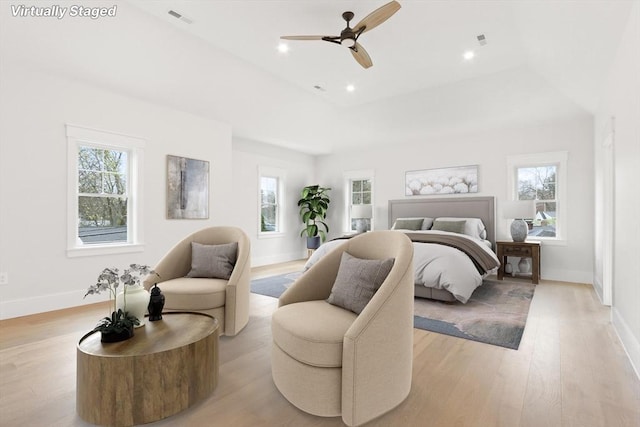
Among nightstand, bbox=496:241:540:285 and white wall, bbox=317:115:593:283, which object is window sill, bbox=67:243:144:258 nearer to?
white wall, bbox=317:115:593:283

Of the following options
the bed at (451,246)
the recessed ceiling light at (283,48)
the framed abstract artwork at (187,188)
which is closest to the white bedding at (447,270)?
the bed at (451,246)

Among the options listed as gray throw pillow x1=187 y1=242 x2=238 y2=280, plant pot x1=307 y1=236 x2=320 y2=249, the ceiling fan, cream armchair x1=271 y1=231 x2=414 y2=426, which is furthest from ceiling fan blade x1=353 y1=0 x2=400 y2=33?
plant pot x1=307 y1=236 x2=320 y2=249

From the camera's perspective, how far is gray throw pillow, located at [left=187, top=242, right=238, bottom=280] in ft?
10.0

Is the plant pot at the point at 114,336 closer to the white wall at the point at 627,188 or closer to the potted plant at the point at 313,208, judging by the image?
the white wall at the point at 627,188

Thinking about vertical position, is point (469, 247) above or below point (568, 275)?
above

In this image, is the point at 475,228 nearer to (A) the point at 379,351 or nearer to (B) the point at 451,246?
(B) the point at 451,246

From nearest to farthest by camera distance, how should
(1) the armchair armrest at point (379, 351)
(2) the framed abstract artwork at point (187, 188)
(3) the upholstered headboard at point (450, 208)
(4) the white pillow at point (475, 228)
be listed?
(1) the armchair armrest at point (379, 351) → (2) the framed abstract artwork at point (187, 188) → (4) the white pillow at point (475, 228) → (3) the upholstered headboard at point (450, 208)

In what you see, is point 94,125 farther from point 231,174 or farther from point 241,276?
point 241,276

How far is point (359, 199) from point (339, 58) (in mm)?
3821

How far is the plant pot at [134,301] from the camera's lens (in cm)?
198

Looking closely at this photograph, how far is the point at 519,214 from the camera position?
5012 millimetres

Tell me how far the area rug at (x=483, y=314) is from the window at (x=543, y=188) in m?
1.20

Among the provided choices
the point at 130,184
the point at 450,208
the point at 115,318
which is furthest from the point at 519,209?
the point at 130,184

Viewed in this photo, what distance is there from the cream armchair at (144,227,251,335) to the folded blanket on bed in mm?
2449
